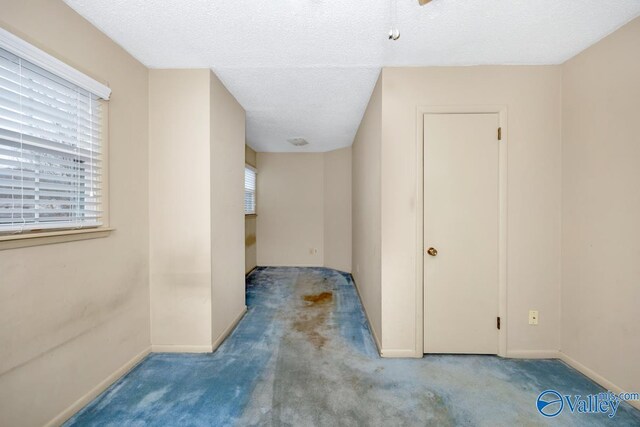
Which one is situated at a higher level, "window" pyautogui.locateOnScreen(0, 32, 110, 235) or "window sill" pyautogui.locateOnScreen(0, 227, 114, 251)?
"window" pyautogui.locateOnScreen(0, 32, 110, 235)

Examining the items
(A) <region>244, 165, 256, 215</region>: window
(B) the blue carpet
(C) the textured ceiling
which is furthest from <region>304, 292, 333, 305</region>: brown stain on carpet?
(C) the textured ceiling

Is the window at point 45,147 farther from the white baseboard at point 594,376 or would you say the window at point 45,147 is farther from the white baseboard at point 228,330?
the white baseboard at point 594,376

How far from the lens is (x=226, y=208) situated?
2443 millimetres

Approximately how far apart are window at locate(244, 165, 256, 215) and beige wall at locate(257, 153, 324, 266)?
0.60 feet

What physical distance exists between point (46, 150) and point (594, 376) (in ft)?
13.0

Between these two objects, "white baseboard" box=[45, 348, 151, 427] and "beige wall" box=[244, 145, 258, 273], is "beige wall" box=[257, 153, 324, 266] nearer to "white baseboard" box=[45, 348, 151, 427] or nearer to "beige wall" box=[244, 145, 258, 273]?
"beige wall" box=[244, 145, 258, 273]

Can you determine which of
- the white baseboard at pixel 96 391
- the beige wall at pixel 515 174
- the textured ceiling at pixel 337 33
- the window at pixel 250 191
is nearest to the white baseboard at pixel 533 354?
the beige wall at pixel 515 174

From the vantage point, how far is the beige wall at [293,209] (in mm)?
5164

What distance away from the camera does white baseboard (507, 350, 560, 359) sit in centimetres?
200

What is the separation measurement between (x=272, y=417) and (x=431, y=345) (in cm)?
141

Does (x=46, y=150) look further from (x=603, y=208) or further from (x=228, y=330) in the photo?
(x=603, y=208)

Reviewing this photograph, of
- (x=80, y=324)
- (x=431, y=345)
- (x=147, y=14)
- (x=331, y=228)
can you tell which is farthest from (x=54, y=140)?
(x=331, y=228)

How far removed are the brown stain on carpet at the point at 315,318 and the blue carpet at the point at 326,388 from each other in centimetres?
2

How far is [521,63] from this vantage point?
1.99 m
